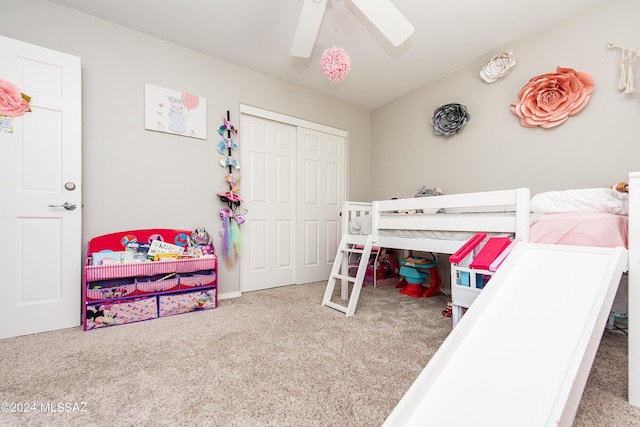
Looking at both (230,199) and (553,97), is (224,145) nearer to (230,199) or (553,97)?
(230,199)

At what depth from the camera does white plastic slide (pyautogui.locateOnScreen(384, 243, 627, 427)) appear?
0.75 metres

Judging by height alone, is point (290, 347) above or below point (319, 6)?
below

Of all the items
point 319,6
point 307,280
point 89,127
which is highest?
point 319,6

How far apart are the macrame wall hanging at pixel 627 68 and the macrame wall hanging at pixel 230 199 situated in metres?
3.08

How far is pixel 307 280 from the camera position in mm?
3332

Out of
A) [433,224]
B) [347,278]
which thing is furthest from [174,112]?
[433,224]

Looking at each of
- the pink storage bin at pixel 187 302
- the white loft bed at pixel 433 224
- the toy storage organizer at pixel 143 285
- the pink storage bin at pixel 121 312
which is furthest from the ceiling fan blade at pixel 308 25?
the pink storage bin at pixel 121 312

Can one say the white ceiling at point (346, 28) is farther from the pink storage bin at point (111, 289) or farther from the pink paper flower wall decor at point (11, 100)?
the pink storage bin at point (111, 289)

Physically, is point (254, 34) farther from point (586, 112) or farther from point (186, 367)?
point (586, 112)

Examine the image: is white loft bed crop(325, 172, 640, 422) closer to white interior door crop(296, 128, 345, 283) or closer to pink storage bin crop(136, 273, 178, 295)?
white interior door crop(296, 128, 345, 283)

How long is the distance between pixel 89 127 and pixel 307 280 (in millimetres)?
2530

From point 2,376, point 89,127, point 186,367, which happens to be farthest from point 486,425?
point 89,127

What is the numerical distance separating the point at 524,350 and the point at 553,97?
2.22m

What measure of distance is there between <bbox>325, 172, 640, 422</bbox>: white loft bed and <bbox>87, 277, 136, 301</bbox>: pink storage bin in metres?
1.71
